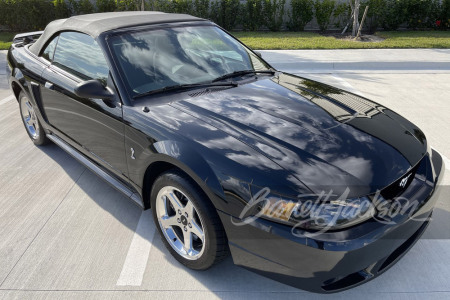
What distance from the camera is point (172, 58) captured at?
3.19 m

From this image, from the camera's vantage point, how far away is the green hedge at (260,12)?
11.4 meters

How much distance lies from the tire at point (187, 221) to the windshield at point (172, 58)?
0.82 meters

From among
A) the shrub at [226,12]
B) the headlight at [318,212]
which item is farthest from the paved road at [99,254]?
the shrub at [226,12]

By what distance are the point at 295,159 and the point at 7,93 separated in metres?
6.35

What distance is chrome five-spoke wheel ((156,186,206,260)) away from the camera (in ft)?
8.24

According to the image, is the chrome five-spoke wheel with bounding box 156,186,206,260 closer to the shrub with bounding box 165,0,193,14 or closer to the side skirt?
the side skirt

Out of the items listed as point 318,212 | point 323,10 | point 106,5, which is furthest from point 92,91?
point 106,5

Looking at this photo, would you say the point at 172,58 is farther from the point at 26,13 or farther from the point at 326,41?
the point at 26,13

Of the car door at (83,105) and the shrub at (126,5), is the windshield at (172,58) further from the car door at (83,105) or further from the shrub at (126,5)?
the shrub at (126,5)

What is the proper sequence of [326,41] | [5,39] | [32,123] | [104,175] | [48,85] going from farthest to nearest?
[5,39] → [326,41] → [32,123] → [48,85] → [104,175]

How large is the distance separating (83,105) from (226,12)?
9.49 m

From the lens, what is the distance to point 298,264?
2035 millimetres

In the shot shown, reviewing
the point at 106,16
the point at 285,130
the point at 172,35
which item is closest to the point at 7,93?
the point at 106,16

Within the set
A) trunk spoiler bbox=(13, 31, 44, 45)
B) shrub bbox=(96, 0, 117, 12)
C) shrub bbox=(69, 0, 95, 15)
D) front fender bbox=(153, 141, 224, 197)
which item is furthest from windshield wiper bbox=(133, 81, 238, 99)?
shrub bbox=(69, 0, 95, 15)
